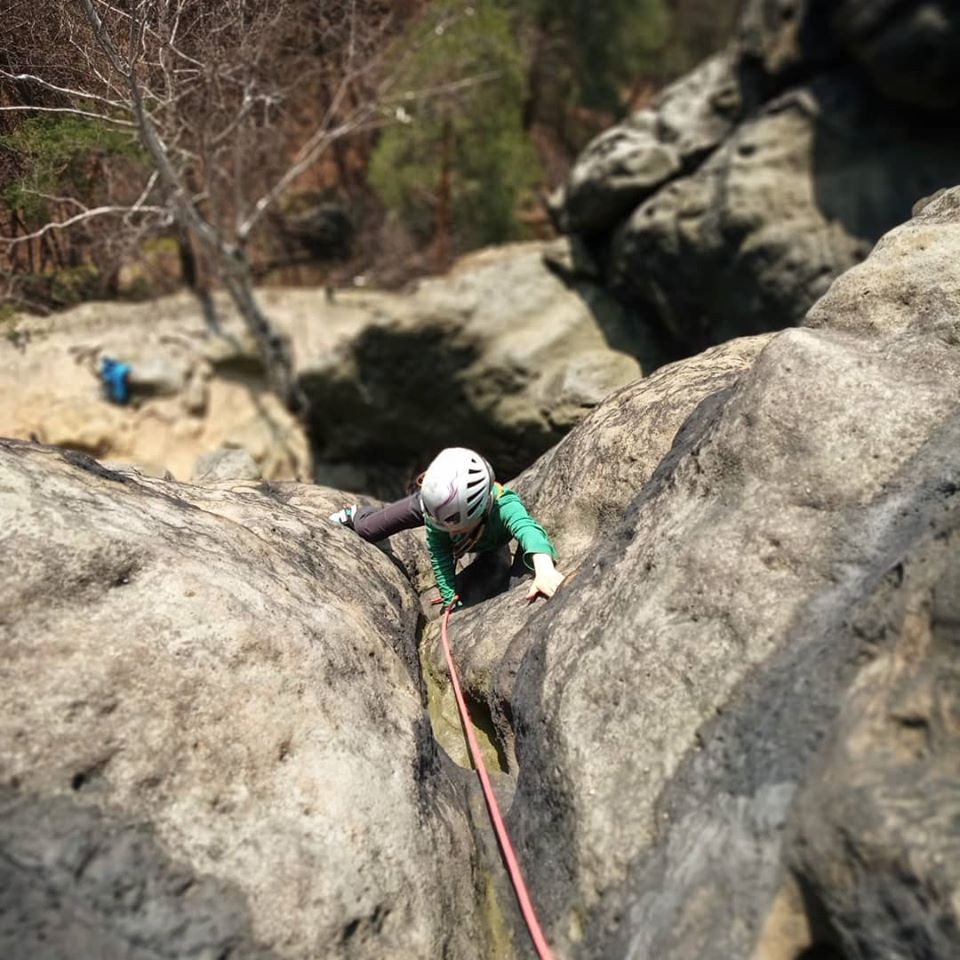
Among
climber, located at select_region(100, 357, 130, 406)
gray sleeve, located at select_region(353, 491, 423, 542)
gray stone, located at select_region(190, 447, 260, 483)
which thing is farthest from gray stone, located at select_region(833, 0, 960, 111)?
climber, located at select_region(100, 357, 130, 406)

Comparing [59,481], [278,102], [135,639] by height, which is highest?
[278,102]

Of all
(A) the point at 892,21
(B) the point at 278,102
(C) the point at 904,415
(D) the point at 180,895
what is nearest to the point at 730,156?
(A) the point at 892,21

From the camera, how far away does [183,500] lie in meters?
2.93

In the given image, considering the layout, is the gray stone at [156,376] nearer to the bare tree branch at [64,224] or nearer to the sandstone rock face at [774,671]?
the bare tree branch at [64,224]

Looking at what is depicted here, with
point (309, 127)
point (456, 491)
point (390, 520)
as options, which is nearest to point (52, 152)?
point (390, 520)

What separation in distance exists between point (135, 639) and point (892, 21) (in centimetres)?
854

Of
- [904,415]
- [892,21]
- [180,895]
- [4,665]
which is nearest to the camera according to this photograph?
[180,895]

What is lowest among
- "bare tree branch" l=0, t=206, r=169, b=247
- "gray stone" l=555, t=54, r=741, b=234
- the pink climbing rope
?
the pink climbing rope

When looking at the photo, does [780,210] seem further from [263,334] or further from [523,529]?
[523,529]

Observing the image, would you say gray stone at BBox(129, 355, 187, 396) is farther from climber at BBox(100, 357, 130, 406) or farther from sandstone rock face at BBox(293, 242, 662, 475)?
sandstone rock face at BBox(293, 242, 662, 475)

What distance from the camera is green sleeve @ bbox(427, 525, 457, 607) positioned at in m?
3.46

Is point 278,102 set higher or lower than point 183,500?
higher

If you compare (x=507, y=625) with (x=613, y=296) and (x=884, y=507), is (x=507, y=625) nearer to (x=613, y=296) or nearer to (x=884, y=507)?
(x=884, y=507)

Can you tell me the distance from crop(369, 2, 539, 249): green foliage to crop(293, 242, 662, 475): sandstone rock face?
175 cm
